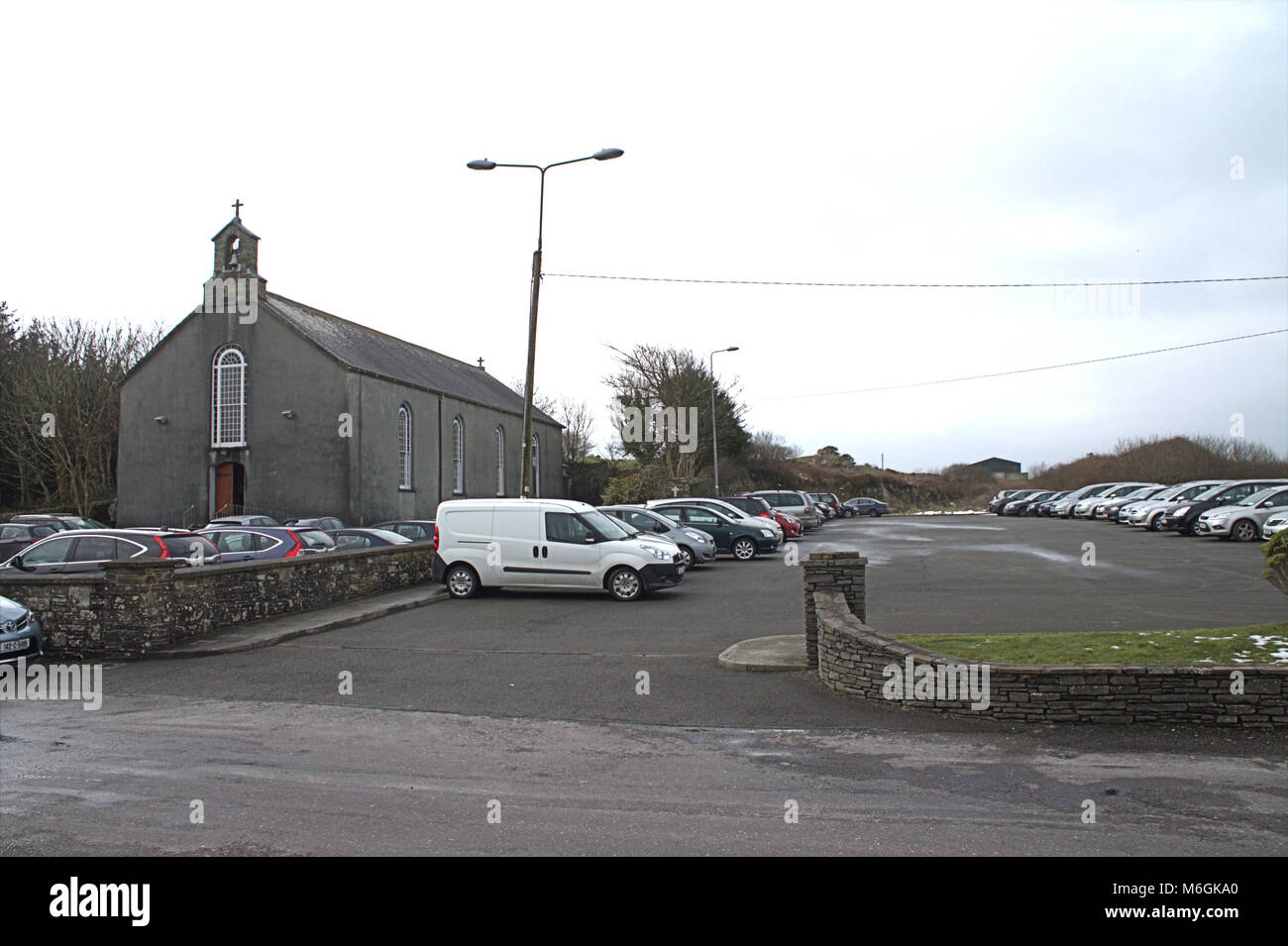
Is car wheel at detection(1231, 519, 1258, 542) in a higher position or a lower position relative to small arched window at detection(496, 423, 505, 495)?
lower

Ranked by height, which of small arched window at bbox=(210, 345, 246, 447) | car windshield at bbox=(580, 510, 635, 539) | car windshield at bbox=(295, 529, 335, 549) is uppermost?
small arched window at bbox=(210, 345, 246, 447)

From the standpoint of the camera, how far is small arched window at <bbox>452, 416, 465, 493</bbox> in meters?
41.5

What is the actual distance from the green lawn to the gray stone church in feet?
89.7

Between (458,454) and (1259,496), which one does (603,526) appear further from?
(458,454)

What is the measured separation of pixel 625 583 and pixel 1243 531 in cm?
2166

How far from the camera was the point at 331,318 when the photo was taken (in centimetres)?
4022

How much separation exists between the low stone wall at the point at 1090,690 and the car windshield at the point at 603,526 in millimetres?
8973

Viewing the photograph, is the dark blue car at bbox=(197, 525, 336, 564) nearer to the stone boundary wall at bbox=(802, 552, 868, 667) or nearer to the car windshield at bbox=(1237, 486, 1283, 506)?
the stone boundary wall at bbox=(802, 552, 868, 667)

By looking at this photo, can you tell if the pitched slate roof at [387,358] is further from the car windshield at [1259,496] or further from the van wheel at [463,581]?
the car windshield at [1259,496]

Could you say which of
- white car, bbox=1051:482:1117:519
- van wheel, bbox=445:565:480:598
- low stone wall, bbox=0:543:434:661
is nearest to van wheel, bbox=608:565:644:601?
van wheel, bbox=445:565:480:598

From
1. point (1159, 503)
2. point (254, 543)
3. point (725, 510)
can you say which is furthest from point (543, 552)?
point (1159, 503)

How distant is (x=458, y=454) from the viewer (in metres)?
42.1
